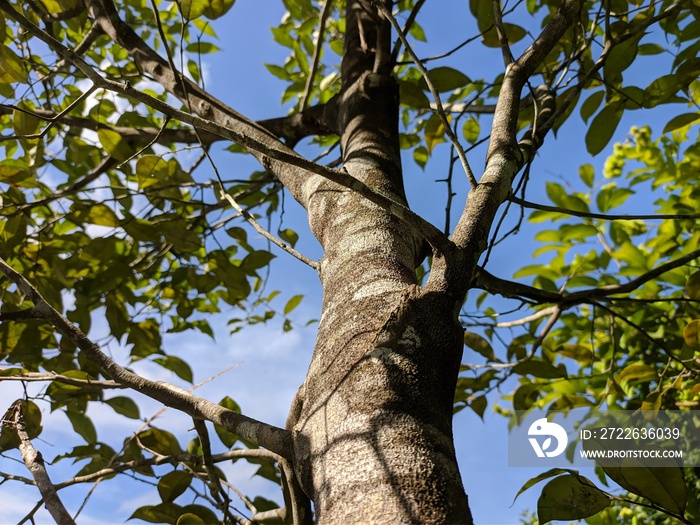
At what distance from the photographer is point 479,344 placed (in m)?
1.51

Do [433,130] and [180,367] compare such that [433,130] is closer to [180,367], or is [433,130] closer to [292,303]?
[180,367]

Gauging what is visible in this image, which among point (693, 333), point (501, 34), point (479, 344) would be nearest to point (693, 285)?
point (693, 333)

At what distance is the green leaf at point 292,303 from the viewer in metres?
2.44

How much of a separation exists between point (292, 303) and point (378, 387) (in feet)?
6.27

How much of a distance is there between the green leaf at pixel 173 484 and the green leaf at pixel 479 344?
30.0 inches

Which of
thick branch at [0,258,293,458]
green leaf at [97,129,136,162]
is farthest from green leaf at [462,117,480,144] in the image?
thick branch at [0,258,293,458]

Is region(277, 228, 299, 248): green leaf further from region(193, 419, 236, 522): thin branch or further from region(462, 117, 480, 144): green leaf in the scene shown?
region(193, 419, 236, 522): thin branch

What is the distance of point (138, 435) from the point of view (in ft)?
3.84

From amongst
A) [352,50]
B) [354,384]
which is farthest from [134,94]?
[352,50]

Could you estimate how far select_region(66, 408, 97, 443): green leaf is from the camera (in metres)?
1.38

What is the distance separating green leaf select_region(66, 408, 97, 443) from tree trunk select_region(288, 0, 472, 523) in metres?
0.87

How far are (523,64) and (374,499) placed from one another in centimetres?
69

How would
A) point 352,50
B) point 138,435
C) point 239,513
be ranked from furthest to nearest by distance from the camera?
point 352,50, point 138,435, point 239,513

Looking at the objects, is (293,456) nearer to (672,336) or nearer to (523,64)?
(523,64)
